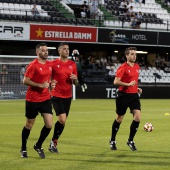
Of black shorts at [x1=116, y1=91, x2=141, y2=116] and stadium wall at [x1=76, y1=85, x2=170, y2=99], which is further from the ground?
black shorts at [x1=116, y1=91, x2=141, y2=116]

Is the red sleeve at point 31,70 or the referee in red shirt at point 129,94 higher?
the red sleeve at point 31,70

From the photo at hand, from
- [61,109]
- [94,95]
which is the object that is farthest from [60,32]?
[61,109]

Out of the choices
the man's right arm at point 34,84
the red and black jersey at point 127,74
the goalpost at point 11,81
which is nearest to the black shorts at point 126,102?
the red and black jersey at point 127,74

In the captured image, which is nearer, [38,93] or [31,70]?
[31,70]

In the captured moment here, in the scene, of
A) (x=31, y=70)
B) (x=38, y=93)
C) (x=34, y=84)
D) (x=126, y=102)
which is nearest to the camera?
(x=34, y=84)

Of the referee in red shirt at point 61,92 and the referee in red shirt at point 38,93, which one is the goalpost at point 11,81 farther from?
the referee in red shirt at point 38,93

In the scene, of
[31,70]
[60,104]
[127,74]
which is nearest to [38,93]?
[31,70]

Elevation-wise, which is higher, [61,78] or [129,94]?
[61,78]

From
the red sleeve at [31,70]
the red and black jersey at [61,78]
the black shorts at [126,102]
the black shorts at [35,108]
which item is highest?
the red sleeve at [31,70]

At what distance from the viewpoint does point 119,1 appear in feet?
149

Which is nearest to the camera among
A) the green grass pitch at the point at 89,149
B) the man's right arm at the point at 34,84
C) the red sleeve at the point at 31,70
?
the green grass pitch at the point at 89,149

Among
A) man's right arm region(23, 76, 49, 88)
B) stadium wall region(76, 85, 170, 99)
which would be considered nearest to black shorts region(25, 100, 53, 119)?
man's right arm region(23, 76, 49, 88)

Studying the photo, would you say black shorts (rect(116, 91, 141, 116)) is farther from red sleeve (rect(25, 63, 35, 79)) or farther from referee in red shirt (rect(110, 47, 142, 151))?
red sleeve (rect(25, 63, 35, 79))

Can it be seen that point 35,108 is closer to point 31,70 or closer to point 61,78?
point 31,70
